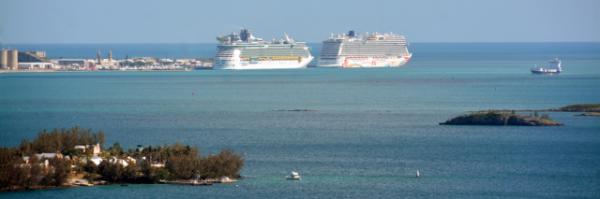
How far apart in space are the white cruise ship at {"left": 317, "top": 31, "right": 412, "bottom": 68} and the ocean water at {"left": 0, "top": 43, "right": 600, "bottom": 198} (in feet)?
74.5

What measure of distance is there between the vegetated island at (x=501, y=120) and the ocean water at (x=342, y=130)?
0.85m

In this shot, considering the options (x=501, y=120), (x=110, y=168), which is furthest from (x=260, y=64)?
(x=110, y=168)

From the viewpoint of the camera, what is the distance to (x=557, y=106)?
185ft

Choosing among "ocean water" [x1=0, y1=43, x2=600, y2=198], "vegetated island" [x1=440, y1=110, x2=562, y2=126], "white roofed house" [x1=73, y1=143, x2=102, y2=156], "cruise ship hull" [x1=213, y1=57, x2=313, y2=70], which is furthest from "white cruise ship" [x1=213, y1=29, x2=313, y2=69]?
"white roofed house" [x1=73, y1=143, x2=102, y2=156]

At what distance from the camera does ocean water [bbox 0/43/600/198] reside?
31464mm

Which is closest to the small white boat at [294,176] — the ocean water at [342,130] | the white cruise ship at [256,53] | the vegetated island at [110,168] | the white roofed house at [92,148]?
the ocean water at [342,130]

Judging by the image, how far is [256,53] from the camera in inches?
4173

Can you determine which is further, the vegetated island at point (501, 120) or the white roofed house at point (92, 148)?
the vegetated island at point (501, 120)

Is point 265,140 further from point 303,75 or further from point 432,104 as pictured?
point 303,75

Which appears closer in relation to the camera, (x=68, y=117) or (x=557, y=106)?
(x=68, y=117)

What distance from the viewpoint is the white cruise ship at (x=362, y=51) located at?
10925 cm

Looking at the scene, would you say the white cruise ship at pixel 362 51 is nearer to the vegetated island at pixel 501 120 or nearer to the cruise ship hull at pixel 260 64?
the cruise ship hull at pixel 260 64

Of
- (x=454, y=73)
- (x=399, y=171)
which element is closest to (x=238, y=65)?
(x=454, y=73)

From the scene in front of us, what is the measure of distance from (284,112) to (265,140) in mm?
12647
